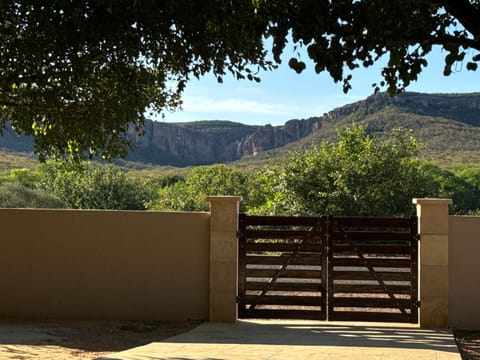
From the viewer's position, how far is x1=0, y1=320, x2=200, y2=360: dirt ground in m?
7.91

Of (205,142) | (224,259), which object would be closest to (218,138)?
(205,142)

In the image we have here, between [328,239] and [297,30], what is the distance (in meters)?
5.30

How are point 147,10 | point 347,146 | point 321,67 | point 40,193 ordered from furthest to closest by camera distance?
point 40,193 → point 347,146 → point 147,10 → point 321,67

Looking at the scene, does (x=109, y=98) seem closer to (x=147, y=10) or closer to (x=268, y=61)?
(x=268, y=61)

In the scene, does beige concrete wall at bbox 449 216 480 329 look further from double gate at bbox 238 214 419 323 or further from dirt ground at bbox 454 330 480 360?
double gate at bbox 238 214 419 323

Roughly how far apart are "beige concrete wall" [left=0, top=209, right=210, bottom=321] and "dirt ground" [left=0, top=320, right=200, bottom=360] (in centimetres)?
32

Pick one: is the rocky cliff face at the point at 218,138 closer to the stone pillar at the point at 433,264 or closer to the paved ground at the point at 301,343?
the stone pillar at the point at 433,264

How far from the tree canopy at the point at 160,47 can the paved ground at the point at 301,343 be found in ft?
9.59

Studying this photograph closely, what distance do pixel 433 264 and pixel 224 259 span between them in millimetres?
2912

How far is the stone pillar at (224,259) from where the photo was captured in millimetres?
10297

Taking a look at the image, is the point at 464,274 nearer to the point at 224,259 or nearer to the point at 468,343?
the point at 468,343

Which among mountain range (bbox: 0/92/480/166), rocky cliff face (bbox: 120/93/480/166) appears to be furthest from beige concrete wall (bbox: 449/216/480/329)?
rocky cliff face (bbox: 120/93/480/166)

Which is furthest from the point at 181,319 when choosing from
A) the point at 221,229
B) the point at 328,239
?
the point at 328,239

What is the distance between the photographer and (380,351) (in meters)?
7.92
